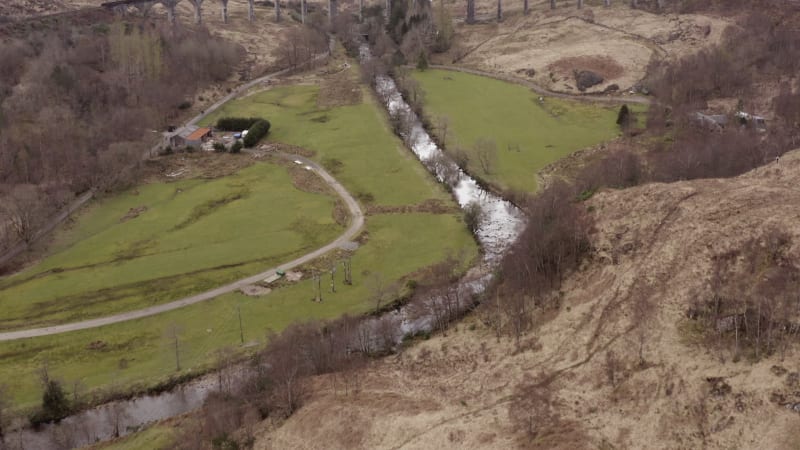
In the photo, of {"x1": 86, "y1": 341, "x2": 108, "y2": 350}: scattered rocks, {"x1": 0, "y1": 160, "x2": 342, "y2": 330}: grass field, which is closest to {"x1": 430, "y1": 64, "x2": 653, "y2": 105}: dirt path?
{"x1": 0, "y1": 160, "x2": 342, "y2": 330}: grass field

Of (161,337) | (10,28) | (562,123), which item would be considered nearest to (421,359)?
(161,337)

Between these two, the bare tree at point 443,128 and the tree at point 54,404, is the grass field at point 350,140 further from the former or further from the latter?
the tree at point 54,404

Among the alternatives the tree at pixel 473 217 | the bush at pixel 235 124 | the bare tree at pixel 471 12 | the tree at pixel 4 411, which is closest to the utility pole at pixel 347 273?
the tree at pixel 473 217

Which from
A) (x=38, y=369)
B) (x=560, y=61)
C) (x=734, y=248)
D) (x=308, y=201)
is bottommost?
(x=38, y=369)

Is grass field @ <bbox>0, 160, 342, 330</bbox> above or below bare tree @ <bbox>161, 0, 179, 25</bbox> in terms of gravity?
below

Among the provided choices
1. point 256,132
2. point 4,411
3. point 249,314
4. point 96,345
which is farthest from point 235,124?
point 4,411

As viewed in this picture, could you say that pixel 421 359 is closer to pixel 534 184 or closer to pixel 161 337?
pixel 161 337

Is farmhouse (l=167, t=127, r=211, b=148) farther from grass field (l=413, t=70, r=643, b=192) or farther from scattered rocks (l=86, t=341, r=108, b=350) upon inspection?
scattered rocks (l=86, t=341, r=108, b=350)
